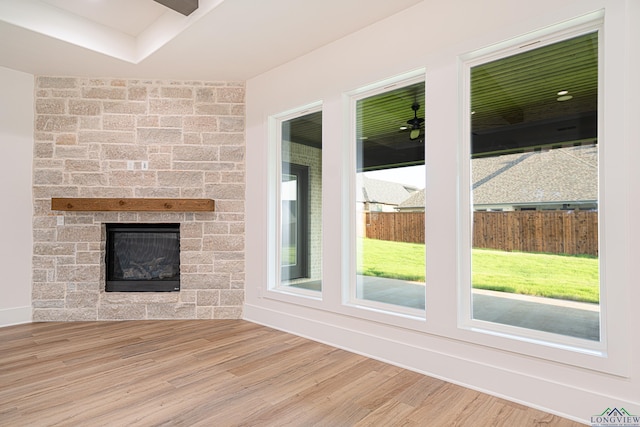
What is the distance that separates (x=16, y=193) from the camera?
3.85 m

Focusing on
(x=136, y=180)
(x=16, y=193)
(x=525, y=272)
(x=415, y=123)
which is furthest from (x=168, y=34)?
(x=525, y=272)

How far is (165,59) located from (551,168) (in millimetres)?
3496

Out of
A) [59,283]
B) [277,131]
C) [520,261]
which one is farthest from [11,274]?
[520,261]

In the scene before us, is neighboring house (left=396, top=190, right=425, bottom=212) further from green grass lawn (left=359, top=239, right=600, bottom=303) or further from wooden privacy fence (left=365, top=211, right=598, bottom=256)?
green grass lawn (left=359, top=239, right=600, bottom=303)

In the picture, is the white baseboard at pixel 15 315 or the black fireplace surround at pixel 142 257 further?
the black fireplace surround at pixel 142 257

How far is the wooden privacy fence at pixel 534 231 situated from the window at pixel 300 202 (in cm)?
110

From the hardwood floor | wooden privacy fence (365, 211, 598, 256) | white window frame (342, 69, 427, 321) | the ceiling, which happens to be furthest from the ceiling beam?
the hardwood floor

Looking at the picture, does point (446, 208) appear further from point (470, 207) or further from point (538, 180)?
point (538, 180)

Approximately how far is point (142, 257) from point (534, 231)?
3967 millimetres

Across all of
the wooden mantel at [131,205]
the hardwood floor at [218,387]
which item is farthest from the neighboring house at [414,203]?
the wooden mantel at [131,205]

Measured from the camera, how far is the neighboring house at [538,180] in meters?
2.11

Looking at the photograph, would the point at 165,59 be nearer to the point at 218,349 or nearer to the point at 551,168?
the point at 218,349

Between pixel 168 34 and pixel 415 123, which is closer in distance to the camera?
pixel 415 123

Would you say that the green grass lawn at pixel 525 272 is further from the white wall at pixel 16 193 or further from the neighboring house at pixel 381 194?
the white wall at pixel 16 193
